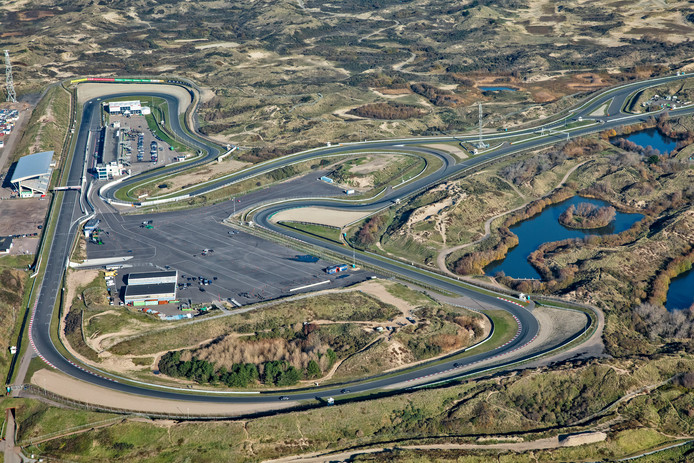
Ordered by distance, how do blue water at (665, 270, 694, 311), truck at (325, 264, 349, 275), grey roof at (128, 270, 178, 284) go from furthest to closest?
truck at (325, 264, 349, 275), grey roof at (128, 270, 178, 284), blue water at (665, 270, 694, 311)

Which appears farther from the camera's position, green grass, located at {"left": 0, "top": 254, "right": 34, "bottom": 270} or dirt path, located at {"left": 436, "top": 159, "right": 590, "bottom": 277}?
dirt path, located at {"left": 436, "top": 159, "right": 590, "bottom": 277}

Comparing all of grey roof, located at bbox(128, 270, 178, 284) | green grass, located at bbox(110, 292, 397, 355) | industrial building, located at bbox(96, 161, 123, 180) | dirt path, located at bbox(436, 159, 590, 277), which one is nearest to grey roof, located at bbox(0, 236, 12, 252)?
grey roof, located at bbox(128, 270, 178, 284)

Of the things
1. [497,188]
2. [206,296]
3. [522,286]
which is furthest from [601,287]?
[206,296]

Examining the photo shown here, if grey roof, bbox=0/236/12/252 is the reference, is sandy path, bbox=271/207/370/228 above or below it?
below

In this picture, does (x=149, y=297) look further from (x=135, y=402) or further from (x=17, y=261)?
(x=17, y=261)

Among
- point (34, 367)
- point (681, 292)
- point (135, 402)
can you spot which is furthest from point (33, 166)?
point (681, 292)

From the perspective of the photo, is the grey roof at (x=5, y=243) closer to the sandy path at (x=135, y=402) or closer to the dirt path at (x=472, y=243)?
the sandy path at (x=135, y=402)

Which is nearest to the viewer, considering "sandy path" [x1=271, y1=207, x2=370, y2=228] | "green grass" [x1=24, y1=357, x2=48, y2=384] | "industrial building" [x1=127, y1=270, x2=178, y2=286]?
"green grass" [x1=24, y1=357, x2=48, y2=384]

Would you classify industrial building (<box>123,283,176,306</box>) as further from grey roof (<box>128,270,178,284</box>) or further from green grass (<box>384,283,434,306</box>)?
green grass (<box>384,283,434,306</box>)
